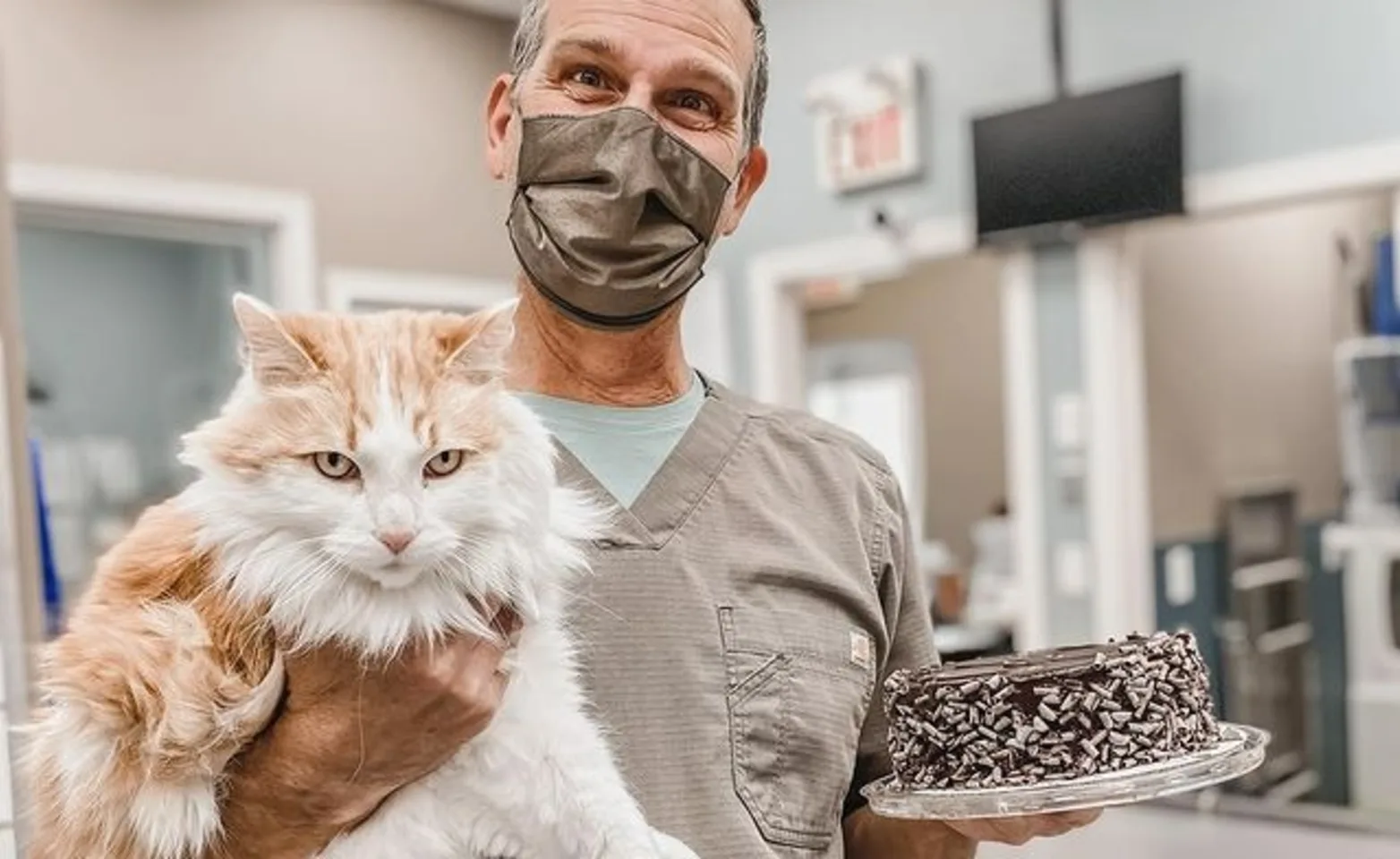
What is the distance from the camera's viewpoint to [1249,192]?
3045 mm

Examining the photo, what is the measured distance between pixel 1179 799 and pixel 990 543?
5.09 ft

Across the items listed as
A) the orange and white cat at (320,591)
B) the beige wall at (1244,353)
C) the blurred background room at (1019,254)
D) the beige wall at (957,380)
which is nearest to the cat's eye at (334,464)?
the orange and white cat at (320,591)

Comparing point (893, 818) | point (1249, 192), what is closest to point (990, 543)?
point (1249, 192)

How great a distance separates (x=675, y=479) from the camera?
1.05 meters

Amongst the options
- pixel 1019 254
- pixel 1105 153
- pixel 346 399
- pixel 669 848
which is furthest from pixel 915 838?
pixel 1019 254

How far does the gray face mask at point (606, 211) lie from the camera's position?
1.01 meters

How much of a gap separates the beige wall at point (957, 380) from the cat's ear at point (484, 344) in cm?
509

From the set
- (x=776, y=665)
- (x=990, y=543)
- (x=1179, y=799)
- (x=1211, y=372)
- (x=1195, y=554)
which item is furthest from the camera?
(x=990, y=543)

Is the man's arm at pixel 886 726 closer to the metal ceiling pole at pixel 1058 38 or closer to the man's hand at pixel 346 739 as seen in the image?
the man's hand at pixel 346 739

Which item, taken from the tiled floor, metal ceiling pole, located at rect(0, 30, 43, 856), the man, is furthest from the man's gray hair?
the tiled floor

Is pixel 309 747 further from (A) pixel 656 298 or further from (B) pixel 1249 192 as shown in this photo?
(B) pixel 1249 192

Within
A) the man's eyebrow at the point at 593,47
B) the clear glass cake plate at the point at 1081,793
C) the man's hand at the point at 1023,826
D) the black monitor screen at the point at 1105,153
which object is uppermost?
the black monitor screen at the point at 1105,153

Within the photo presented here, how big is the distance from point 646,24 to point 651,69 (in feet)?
0.11

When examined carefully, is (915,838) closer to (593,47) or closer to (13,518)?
(593,47)
